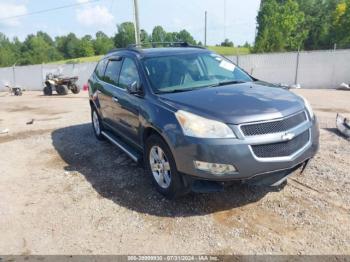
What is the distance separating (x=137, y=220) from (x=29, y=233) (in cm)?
114

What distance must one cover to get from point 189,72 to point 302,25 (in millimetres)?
58634

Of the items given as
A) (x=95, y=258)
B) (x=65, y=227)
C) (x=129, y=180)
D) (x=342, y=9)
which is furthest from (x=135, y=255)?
(x=342, y=9)

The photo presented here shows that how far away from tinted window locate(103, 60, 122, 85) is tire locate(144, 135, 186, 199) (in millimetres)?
1756

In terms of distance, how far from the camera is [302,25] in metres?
56.2

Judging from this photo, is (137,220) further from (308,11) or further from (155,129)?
(308,11)

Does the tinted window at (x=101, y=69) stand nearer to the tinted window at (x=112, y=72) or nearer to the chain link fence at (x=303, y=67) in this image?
the tinted window at (x=112, y=72)

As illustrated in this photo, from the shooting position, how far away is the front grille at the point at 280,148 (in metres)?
3.21

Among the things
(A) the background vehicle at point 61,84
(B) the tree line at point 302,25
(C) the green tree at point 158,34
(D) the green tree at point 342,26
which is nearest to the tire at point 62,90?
(A) the background vehicle at point 61,84

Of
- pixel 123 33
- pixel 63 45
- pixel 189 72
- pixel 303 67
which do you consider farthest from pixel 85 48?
pixel 189 72

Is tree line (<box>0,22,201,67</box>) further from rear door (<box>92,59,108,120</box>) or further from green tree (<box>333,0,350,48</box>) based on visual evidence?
rear door (<box>92,59,108,120</box>)

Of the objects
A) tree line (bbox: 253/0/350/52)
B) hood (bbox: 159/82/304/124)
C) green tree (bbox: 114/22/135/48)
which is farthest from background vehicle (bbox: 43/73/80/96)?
green tree (bbox: 114/22/135/48)

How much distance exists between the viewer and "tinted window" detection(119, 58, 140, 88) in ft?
15.2

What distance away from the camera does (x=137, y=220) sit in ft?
11.8

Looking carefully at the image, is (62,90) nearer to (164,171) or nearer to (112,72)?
(112,72)
